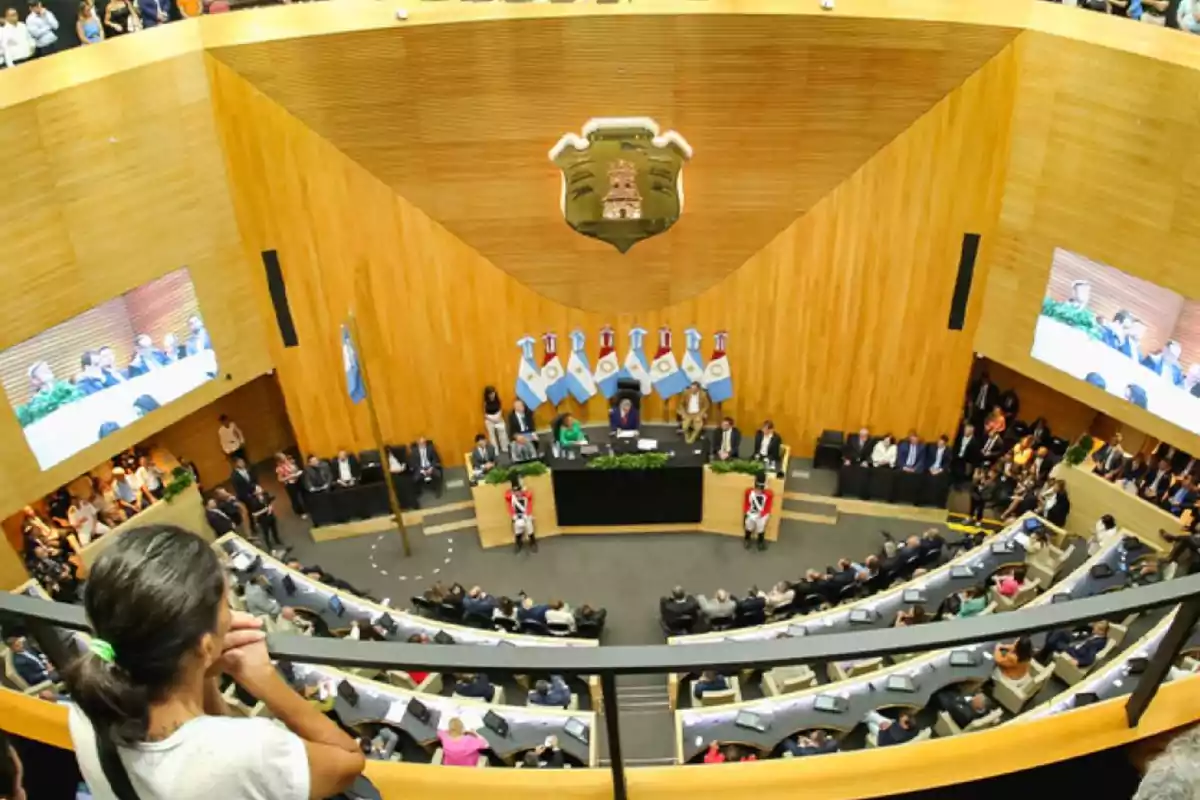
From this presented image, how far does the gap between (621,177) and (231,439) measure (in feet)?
19.8

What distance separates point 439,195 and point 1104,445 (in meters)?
8.32

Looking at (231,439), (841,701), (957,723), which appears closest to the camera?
(957,723)

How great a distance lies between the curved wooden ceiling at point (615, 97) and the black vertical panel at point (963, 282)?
0.75 m

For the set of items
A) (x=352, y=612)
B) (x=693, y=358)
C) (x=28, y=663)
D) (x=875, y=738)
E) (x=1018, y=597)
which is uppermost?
(x=693, y=358)

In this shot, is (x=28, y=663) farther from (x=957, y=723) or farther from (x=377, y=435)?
(x=957, y=723)

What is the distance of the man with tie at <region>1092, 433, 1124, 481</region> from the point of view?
1141cm

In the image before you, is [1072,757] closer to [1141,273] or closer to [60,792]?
[60,792]

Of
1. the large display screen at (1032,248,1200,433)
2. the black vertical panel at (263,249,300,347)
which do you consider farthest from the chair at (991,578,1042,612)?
the black vertical panel at (263,249,300,347)

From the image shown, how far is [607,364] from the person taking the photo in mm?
12680

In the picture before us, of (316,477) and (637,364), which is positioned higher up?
(637,364)

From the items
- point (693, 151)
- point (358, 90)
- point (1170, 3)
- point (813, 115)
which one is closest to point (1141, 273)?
point (1170, 3)

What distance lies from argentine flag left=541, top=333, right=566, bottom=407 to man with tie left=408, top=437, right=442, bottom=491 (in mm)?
1684

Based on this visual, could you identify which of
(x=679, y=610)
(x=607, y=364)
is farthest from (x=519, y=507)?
(x=679, y=610)

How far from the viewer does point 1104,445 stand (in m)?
11.9
